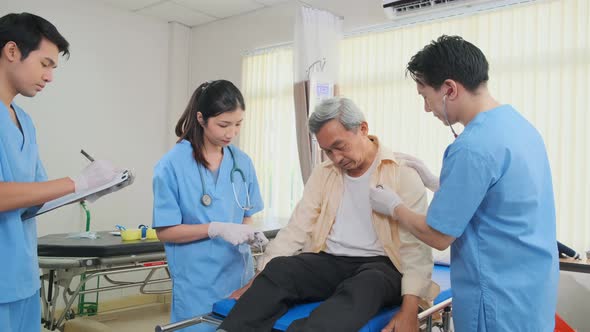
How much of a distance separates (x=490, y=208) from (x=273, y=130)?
3335mm

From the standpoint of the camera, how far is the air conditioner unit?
295 cm

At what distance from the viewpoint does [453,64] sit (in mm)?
1311

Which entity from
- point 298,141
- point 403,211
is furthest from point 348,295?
→ point 298,141

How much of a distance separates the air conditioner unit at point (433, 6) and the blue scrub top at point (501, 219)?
185 cm

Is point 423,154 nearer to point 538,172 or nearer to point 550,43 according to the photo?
point 550,43

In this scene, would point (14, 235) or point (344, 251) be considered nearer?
point (14, 235)

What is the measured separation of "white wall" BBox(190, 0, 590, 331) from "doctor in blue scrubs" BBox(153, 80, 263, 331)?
233 cm

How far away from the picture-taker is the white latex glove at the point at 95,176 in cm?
142

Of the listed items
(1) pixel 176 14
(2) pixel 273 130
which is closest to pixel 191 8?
(1) pixel 176 14

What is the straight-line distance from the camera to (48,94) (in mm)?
4023

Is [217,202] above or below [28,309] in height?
above

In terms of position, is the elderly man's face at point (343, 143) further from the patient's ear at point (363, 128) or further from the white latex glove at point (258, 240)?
the white latex glove at point (258, 240)

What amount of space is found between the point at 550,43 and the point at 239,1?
2.61m

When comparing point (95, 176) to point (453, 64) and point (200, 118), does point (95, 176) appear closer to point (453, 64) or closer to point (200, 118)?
point (200, 118)
